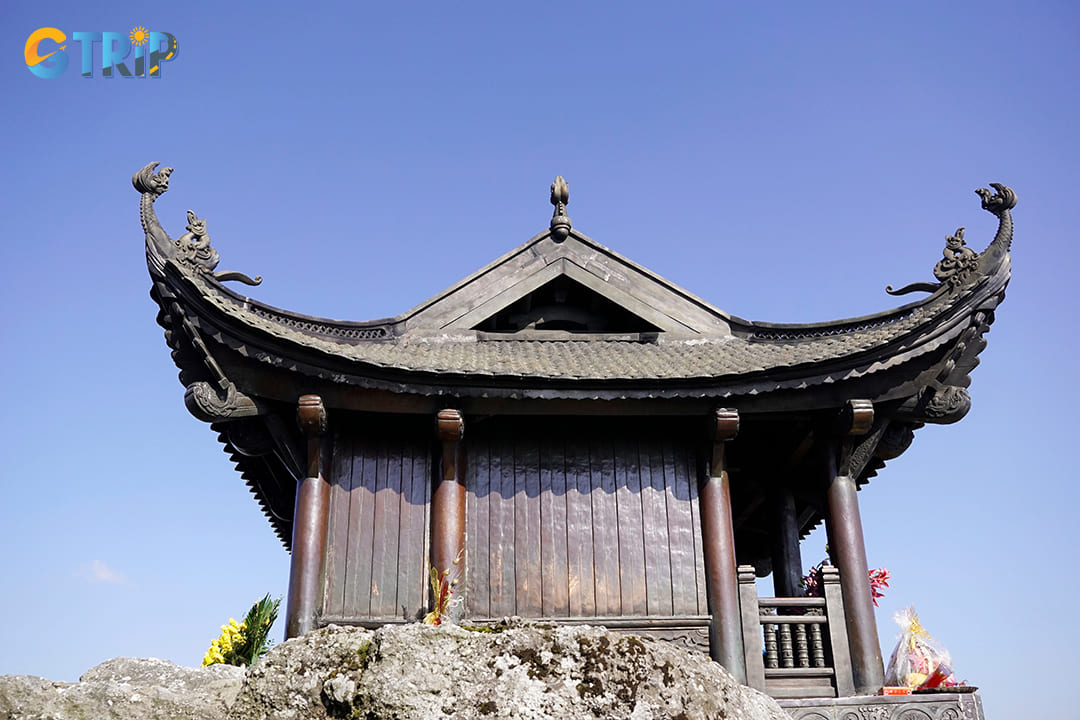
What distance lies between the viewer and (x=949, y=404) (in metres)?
9.92

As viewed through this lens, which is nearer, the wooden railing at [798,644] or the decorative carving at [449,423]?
the wooden railing at [798,644]

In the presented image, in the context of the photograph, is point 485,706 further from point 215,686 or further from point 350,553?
point 350,553

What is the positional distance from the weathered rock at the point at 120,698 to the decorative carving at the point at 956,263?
838 centimetres

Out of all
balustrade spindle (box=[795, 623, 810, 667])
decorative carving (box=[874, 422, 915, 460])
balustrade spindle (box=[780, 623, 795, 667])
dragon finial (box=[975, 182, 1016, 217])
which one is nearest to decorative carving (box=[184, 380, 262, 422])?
balustrade spindle (box=[780, 623, 795, 667])

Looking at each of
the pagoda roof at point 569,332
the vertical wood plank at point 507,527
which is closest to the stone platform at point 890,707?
the vertical wood plank at point 507,527

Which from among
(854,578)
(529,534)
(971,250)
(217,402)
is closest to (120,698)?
(217,402)

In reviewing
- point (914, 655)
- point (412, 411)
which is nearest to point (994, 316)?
point (914, 655)

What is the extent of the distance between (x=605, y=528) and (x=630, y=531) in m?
0.25

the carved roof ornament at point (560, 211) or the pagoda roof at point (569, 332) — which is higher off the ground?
the carved roof ornament at point (560, 211)

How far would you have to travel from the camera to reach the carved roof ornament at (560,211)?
39.5ft

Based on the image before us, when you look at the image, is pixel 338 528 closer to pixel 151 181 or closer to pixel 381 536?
pixel 381 536

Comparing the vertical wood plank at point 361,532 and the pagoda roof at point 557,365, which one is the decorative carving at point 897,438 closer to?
the pagoda roof at point 557,365

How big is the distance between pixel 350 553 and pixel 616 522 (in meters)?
2.67

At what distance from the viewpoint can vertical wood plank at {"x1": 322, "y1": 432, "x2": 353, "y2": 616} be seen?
31.2ft
